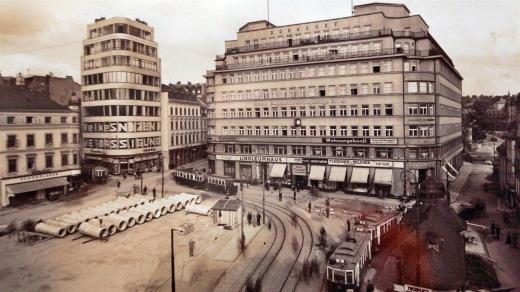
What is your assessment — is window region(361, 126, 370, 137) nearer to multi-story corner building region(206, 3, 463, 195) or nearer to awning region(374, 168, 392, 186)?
multi-story corner building region(206, 3, 463, 195)

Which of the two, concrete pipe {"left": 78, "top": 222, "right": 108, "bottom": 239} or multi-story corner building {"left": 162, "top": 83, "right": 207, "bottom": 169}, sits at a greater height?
multi-story corner building {"left": 162, "top": 83, "right": 207, "bottom": 169}

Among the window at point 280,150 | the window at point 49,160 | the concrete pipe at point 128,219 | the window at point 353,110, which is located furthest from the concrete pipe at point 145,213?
the window at point 353,110

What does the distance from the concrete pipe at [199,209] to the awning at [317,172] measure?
1691 centimetres

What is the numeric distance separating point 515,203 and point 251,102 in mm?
34452

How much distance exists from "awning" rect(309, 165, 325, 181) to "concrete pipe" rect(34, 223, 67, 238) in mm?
30133

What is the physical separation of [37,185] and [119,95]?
71.6 feet

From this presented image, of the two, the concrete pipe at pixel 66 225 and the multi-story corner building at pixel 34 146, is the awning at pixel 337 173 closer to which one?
the concrete pipe at pixel 66 225

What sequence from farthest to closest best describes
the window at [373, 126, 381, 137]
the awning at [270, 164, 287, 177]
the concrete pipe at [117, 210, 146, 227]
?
the awning at [270, 164, 287, 177], the window at [373, 126, 381, 137], the concrete pipe at [117, 210, 146, 227]

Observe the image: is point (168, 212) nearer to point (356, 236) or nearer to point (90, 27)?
point (356, 236)

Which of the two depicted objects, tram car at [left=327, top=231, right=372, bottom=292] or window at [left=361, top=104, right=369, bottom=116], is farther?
window at [left=361, top=104, right=369, bottom=116]

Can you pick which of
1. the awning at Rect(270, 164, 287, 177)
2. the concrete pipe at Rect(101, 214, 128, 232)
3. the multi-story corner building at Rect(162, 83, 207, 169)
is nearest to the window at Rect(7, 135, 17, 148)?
the concrete pipe at Rect(101, 214, 128, 232)

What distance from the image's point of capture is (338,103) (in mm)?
48875

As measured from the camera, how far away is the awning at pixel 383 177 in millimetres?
45031

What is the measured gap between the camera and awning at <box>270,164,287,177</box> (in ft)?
171
